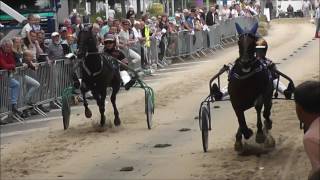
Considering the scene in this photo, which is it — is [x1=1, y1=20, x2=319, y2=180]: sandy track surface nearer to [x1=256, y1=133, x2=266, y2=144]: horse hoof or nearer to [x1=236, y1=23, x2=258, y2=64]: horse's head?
[x1=256, y1=133, x2=266, y2=144]: horse hoof

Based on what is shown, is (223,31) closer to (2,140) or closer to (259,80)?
(2,140)

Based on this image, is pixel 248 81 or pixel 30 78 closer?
pixel 248 81

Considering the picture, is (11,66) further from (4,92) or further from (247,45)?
(247,45)

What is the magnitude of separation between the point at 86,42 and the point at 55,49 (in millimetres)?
5018

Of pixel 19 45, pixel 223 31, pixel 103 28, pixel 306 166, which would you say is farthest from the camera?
pixel 223 31

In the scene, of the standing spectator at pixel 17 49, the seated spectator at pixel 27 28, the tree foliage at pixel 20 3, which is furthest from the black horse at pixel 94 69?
the tree foliage at pixel 20 3

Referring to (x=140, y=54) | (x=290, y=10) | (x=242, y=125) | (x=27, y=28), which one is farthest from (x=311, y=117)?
(x=290, y=10)

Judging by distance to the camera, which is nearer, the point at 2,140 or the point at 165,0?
the point at 2,140

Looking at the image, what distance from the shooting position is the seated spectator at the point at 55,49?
53.6ft

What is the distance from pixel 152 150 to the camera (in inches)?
402

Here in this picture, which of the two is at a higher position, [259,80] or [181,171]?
[259,80]

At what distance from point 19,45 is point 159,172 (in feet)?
24.0

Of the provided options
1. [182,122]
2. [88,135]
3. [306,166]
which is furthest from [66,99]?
[306,166]

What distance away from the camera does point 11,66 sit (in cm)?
1371
